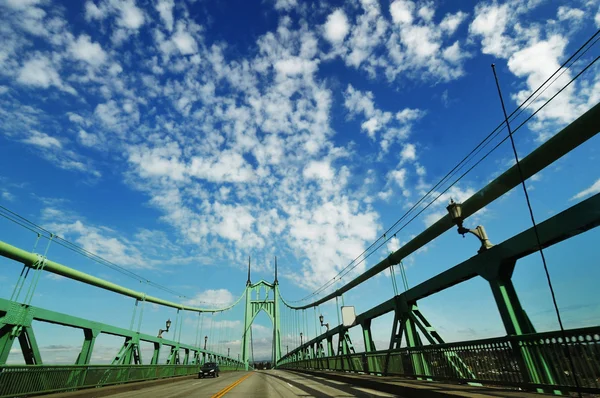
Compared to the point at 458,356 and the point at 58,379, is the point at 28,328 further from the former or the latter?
the point at 458,356

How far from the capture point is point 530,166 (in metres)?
9.14

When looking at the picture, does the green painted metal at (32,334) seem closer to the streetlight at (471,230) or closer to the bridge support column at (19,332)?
the bridge support column at (19,332)

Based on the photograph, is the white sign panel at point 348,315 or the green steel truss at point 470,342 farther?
the white sign panel at point 348,315

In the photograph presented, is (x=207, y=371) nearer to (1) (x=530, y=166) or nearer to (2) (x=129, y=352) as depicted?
(2) (x=129, y=352)

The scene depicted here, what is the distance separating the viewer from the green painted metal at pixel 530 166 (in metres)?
7.53

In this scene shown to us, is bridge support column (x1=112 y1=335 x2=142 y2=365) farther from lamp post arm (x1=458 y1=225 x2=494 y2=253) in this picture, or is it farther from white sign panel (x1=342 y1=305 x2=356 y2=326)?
lamp post arm (x1=458 y1=225 x2=494 y2=253)

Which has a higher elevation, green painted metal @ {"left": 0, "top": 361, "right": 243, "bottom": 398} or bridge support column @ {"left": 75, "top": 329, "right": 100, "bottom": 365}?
bridge support column @ {"left": 75, "top": 329, "right": 100, "bottom": 365}

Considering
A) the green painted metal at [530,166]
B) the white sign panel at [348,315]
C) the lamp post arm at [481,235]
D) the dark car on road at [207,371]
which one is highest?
the green painted metal at [530,166]

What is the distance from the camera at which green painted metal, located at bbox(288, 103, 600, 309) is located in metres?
7.53

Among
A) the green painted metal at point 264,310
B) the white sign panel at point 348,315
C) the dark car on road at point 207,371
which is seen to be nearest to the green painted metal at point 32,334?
the dark car on road at point 207,371

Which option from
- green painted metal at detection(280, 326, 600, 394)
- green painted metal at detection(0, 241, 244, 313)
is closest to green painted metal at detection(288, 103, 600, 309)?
green painted metal at detection(280, 326, 600, 394)

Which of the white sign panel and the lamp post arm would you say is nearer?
the lamp post arm

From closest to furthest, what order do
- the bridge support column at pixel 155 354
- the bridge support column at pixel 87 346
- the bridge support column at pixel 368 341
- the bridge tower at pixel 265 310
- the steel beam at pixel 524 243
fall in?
the steel beam at pixel 524 243
the bridge support column at pixel 368 341
the bridge support column at pixel 87 346
the bridge support column at pixel 155 354
the bridge tower at pixel 265 310

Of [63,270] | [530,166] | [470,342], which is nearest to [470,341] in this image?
[470,342]
